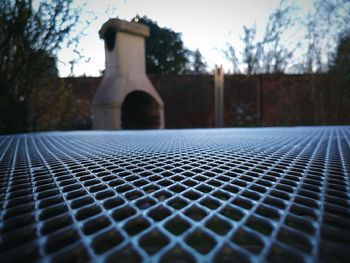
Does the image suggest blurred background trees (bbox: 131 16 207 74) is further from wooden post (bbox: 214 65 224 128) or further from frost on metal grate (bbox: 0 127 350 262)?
frost on metal grate (bbox: 0 127 350 262)

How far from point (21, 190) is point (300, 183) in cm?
67

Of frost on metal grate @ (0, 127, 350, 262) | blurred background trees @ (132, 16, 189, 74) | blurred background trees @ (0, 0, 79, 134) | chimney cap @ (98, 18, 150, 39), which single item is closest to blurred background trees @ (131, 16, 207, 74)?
blurred background trees @ (132, 16, 189, 74)

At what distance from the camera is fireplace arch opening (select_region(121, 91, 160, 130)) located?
312 inches

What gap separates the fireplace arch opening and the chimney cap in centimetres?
198

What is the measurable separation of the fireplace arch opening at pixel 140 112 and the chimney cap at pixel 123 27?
6.49ft

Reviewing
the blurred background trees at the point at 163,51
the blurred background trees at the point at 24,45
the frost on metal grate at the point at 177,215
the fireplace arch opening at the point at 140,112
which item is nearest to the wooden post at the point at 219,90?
the fireplace arch opening at the point at 140,112

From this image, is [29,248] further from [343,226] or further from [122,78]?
[122,78]

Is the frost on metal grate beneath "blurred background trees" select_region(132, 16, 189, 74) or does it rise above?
beneath

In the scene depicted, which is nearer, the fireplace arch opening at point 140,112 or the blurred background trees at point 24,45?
the blurred background trees at point 24,45

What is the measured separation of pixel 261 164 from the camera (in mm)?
838

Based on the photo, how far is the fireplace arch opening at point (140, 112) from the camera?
Answer: 7.91 m

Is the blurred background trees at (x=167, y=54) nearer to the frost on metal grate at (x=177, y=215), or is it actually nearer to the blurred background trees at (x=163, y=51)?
the blurred background trees at (x=163, y=51)

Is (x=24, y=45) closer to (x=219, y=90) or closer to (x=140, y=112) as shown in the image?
(x=140, y=112)

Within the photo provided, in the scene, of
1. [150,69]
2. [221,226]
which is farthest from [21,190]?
[150,69]
